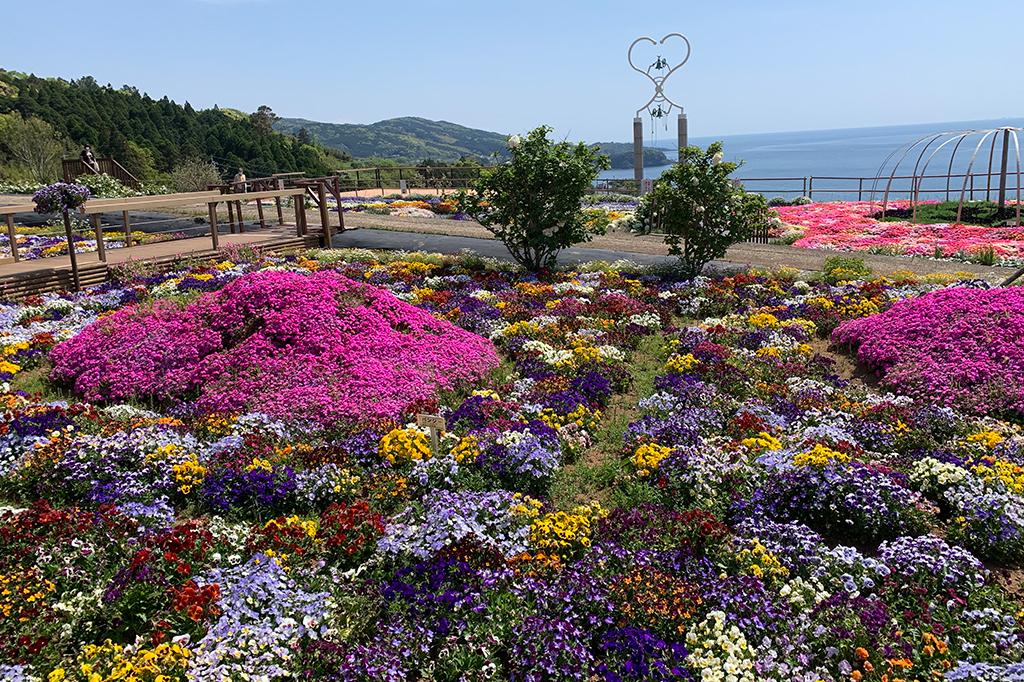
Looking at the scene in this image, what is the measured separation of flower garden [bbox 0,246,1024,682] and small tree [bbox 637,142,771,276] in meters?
5.05

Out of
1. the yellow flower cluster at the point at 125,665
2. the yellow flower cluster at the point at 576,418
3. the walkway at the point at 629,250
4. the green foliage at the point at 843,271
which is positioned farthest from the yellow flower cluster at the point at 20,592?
the walkway at the point at 629,250

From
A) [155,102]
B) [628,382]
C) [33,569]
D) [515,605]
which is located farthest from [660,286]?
[155,102]

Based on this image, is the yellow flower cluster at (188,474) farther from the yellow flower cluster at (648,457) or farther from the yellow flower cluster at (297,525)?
the yellow flower cluster at (648,457)

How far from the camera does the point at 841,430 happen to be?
345 inches

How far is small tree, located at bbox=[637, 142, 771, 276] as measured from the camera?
691 inches

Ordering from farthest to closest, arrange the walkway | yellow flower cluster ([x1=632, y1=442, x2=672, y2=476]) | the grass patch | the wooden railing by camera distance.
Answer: the wooden railing < the walkway < yellow flower cluster ([x1=632, y1=442, x2=672, y2=476]) < the grass patch

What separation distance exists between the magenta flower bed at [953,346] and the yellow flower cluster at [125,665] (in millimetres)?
9274

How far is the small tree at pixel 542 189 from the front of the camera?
18266 mm

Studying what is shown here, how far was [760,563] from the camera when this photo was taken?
6219mm

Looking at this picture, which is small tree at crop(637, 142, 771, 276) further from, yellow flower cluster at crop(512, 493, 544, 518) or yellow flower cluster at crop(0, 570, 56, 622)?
yellow flower cluster at crop(0, 570, 56, 622)

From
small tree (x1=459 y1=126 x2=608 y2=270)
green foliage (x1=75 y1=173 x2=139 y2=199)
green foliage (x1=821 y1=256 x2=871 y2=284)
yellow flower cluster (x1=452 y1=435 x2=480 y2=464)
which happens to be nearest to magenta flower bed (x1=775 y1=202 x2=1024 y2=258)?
green foliage (x1=821 y1=256 x2=871 y2=284)

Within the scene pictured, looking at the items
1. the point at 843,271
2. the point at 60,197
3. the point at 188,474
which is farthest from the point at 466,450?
the point at 60,197

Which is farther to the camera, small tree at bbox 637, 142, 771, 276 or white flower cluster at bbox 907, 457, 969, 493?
small tree at bbox 637, 142, 771, 276

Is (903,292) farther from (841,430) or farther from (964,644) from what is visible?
(964,644)
